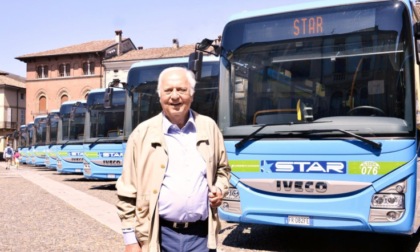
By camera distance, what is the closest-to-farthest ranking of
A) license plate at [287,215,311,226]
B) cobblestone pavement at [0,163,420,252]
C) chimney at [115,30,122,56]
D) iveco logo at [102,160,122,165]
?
license plate at [287,215,311,226]
cobblestone pavement at [0,163,420,252]
iveco logo at [102,160,122,165]
chimney at [115,30,122,56]

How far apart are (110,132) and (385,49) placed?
9.92m

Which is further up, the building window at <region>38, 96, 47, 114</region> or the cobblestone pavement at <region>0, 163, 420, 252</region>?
the building window at <region>38, 96, 47, 114</region>

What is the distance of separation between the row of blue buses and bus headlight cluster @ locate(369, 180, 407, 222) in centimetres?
523

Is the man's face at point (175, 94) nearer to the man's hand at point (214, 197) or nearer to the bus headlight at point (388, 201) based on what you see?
the man's hand at point (214, 197)

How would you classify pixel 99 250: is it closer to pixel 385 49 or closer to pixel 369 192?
pixel 369 192

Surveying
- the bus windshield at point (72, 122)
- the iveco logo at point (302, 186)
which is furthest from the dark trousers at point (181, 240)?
the bus windshield at point (72, 122)

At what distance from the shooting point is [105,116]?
1413 centimetres

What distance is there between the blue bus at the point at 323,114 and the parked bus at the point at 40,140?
65.2ft

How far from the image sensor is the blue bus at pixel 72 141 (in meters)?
17.7

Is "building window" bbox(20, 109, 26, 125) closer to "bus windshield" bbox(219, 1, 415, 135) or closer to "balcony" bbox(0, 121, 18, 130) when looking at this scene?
"balcony" bbox(0, 121, 18, 130)

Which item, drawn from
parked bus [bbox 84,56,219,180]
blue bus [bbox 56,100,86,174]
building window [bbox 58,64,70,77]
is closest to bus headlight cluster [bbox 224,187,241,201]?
parked bus [bbox 84,56,219,180]

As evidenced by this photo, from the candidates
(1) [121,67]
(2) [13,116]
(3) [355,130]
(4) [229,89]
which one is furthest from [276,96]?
(2) [13,116]

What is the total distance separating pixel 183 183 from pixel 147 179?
210 mm

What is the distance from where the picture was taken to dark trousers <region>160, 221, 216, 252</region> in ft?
9.68
